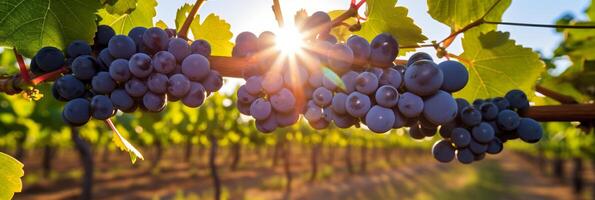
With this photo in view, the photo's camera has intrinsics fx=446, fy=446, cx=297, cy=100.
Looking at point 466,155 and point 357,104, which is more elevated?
point 357,104

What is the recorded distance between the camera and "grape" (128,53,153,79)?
1.07m

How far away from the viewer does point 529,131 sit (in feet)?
4.17

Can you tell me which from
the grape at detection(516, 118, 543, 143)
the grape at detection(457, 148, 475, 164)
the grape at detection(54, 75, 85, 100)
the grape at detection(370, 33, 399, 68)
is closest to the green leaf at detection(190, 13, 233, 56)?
the grape at detection(54, 75, 85, 100)

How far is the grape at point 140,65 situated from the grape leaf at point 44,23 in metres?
0.19

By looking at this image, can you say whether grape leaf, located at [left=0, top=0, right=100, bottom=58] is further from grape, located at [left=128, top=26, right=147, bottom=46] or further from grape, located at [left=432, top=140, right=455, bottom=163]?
grape, located at [left=432, top=140, right=455, bottom=163]

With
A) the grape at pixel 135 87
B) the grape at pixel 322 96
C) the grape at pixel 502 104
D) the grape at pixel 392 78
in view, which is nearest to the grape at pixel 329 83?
the grape at pixel 322 96

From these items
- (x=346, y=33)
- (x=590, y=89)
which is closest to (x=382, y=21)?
(x=346, y=33)

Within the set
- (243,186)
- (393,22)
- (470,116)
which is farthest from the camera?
(243,186)

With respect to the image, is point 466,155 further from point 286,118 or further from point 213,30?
point 213,30

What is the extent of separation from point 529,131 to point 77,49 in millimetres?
1246

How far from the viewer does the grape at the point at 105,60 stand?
3.71 ft

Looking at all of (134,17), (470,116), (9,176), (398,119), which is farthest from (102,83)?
(470,116)

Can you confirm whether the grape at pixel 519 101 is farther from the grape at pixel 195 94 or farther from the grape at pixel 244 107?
the grape at pixel 195 94

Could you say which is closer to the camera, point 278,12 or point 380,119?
point 380,119
